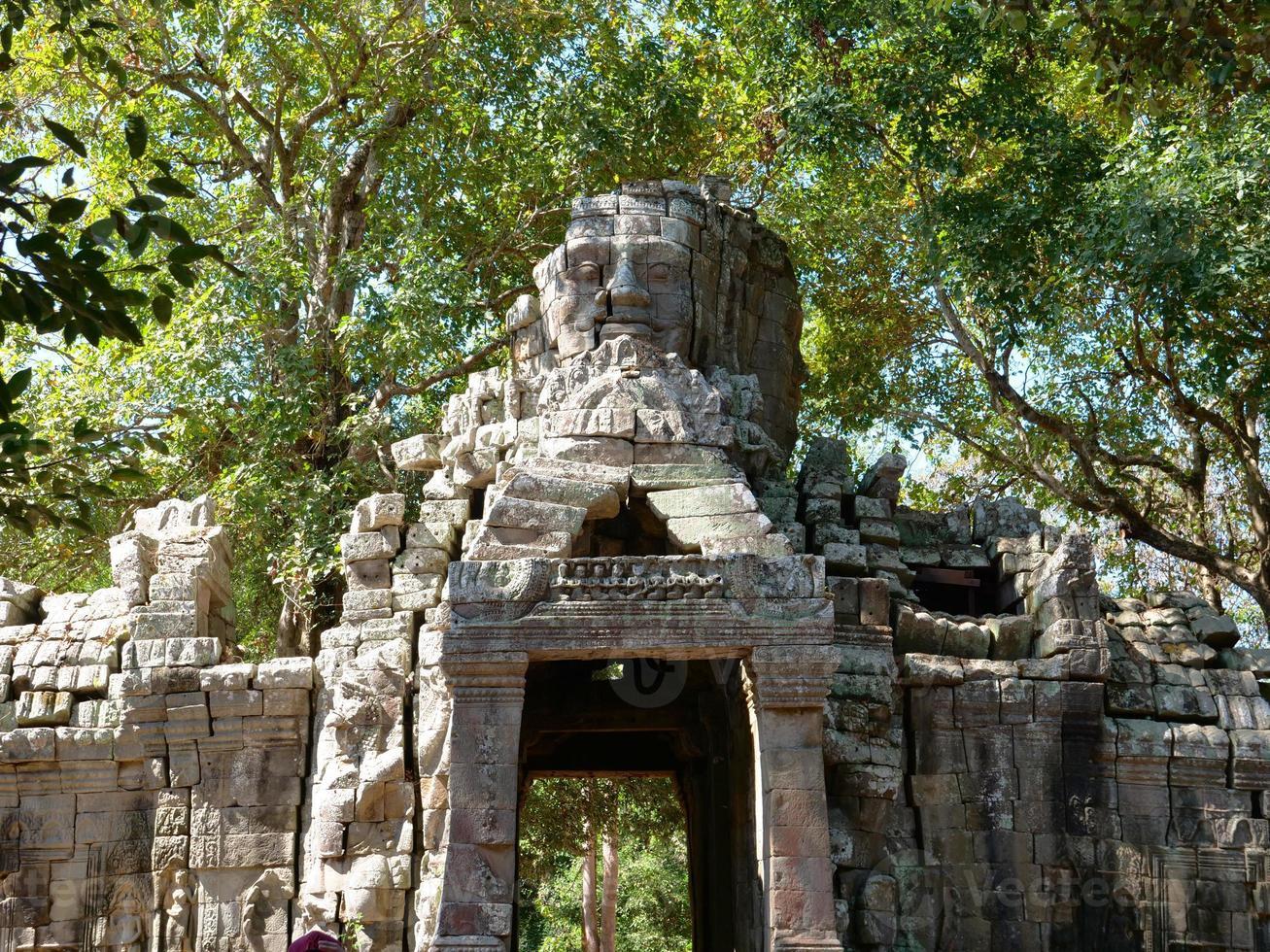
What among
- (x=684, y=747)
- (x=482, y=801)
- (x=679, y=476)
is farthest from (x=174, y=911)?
(x=679, y=476)

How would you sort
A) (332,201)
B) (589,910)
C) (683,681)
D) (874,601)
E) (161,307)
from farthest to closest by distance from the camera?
1. (589,910)
2. (332,201)
3. (683,681)
4. (874,601)
5. (161,307)

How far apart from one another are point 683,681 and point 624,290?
3.64 m

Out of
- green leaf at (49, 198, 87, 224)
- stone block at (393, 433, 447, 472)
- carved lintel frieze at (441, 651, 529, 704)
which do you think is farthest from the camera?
stone block at (393, 433, 447, 472)

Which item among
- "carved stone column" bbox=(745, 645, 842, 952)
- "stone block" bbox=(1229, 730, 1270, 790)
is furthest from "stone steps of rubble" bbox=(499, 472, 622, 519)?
"stone block" bbox=(1229, 730, 1270, 790)

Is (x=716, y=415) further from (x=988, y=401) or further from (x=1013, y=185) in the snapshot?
(x=988, y=401)

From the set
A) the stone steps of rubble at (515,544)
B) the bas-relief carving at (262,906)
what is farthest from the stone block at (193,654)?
the stone steps of rubble at (515,544)

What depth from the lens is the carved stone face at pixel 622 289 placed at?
1245 cm

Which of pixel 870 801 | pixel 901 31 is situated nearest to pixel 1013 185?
pixel 901 31

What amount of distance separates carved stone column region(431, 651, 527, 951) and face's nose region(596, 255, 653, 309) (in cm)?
350

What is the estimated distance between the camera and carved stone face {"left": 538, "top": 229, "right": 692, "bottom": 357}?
40.9ft

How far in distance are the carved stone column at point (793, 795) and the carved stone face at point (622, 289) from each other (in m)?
3.39

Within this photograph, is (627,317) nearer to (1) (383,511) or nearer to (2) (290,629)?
(1) (383,511)

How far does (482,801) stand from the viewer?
9.87 meters

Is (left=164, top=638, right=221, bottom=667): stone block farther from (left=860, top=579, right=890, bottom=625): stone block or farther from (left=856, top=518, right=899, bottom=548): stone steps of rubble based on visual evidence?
(left=856, top=518, right=899, bottom=548): stone steps of rubble
